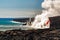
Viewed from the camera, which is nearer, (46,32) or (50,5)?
(46,32)

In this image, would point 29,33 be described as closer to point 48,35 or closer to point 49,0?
point 48,35

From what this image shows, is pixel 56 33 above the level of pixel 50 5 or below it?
below

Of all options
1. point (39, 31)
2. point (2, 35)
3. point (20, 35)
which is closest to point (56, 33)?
point (39, 31)

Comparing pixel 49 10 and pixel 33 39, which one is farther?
pixel 49 10

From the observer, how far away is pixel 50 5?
1645 centimetres

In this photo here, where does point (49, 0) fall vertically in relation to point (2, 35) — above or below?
above

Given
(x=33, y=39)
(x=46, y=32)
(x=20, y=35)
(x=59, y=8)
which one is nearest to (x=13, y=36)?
(x=20, y=35)

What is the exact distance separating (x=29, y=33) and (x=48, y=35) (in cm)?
27

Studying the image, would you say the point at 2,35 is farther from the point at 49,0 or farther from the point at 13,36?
the point at 49,0

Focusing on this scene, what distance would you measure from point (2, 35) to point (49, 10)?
1437 cm

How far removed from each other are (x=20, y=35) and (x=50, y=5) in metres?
13.9

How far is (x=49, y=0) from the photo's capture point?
1684 cm

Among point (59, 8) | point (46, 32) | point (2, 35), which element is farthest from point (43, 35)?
point (59, 8)

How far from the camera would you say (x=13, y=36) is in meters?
2.75
